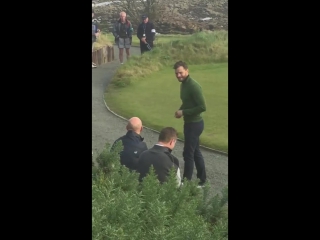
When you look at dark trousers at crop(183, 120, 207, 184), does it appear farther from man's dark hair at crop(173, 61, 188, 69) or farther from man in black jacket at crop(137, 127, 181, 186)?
man's dark hair at crop(173, 61, 188, 69)

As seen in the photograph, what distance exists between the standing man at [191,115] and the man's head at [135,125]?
263 millimetres

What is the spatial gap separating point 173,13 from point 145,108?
675mm

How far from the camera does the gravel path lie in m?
4.80

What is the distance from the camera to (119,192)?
482cm

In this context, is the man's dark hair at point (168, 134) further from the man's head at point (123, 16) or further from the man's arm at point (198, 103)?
the man's head at point (123, 16)

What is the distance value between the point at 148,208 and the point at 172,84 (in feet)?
2.80

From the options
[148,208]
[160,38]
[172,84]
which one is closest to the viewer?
[148,208]

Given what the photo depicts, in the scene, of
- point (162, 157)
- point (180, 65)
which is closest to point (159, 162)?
point (162, 157)

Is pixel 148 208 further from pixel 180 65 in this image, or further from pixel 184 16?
pixel 184 16

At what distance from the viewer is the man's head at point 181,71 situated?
4871 mm

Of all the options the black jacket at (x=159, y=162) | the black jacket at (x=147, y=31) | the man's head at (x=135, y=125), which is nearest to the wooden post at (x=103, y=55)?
the black jacket at (x=147, y=31)

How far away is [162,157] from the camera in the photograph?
4.90 metres

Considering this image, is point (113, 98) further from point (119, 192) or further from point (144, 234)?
point (144, 234)
